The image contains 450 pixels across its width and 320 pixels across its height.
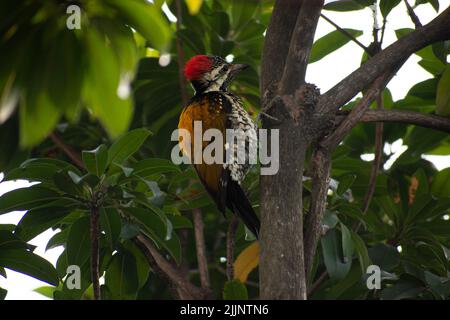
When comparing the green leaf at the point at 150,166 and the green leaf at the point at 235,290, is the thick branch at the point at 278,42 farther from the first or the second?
the green leaf at the point at 235,290

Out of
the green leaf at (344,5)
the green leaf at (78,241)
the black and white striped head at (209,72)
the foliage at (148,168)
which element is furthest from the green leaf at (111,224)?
the green leaf at (344,5)

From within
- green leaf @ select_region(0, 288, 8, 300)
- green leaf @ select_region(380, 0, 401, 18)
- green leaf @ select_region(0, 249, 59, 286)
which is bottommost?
green leaf @ select_region(0, 288, 8, 300)

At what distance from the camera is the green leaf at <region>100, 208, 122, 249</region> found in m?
3.08

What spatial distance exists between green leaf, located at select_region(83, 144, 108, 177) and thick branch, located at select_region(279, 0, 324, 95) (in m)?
0.84

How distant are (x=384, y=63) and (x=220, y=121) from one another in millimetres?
1432

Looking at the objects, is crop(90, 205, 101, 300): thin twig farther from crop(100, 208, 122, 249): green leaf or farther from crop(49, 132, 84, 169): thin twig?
crop(49, 132, 84, 169): thin twig

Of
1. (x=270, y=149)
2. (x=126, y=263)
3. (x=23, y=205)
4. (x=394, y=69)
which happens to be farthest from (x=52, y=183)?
(x=394, y=69)

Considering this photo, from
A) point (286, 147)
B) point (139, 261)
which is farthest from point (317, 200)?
point (139, 261)

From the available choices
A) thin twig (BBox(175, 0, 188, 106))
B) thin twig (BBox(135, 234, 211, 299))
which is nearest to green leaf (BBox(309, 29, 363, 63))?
thin twig (BBox(175, 0, 188, 106))

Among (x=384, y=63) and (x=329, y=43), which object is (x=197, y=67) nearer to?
(x=329, y=43)

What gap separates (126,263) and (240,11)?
1710 mm

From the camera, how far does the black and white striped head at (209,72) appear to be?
14.0ft

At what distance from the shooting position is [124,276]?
3625 millimetres

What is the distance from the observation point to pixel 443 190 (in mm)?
4176
